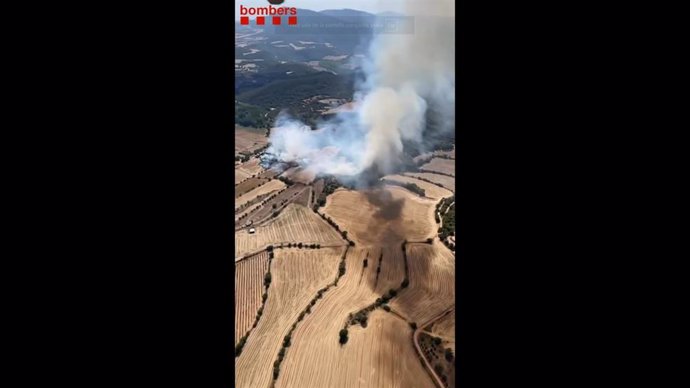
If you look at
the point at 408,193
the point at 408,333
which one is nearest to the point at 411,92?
the point at 408,193

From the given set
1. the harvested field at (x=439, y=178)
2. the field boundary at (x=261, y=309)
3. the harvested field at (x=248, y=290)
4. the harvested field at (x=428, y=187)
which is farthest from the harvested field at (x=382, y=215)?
the harvested field at (x=248, y=290)

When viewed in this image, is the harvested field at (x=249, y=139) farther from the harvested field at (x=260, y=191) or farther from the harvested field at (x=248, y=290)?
the harvested field at (x=248, y=290)

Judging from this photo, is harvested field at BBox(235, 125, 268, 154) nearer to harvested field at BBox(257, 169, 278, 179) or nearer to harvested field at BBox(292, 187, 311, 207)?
harvested field at BBox(257, 169, 278, 179)

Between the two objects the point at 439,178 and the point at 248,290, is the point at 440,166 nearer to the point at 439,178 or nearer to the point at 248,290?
the point at 439,178

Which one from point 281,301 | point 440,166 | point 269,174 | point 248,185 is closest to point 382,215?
point 281,301

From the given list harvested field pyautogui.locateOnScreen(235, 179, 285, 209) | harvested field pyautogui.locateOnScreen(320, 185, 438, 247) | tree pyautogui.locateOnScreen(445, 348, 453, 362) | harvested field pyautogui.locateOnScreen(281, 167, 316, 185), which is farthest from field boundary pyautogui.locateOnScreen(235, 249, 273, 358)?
harvested field pyautogui.locateOnScreen(281, 167, 316, 185)
